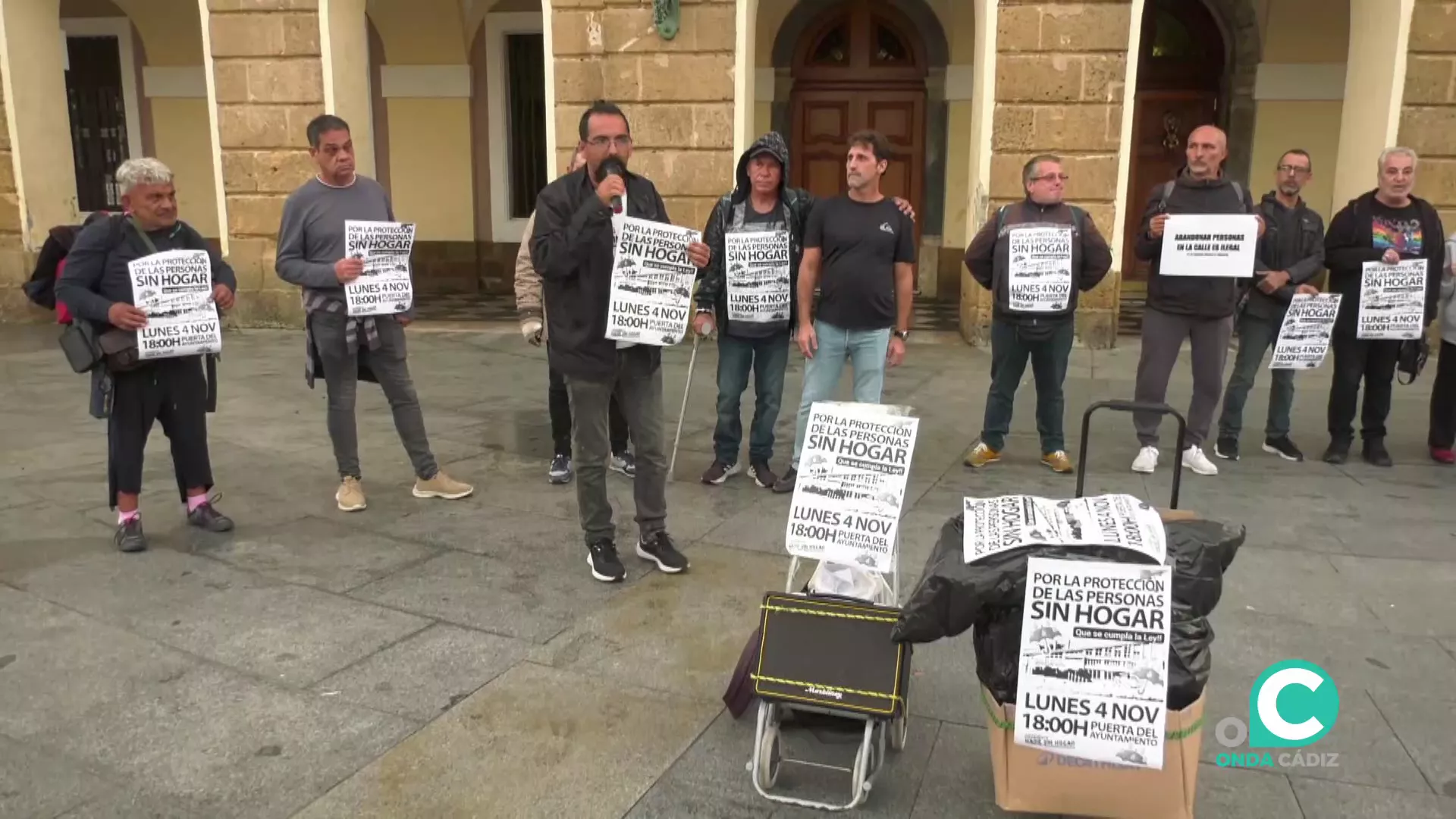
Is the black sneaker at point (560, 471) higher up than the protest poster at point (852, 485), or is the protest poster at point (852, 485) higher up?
the protest poster at point (852, 485)

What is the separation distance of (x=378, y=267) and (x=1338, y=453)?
5641 millimetres

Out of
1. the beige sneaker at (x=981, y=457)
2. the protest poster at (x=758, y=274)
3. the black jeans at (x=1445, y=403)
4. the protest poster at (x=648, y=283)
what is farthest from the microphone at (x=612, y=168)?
the black jeans at (x=1445, y=403)

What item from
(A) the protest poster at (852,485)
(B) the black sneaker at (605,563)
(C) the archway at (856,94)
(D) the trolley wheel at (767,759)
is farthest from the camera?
(C) the archway at (856,94)

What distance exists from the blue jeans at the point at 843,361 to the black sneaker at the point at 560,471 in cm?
130

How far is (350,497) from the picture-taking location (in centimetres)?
550

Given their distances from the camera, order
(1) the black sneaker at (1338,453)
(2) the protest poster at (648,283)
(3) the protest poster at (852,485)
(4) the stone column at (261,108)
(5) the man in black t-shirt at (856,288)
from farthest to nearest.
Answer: (4) the stone column at (261,108) → (1) the black sneaker at (1338,453) → (5) the man in black t-shirt at (856,288) → (2) the protest poster at (648,283) → (3) the protest poster at (852,485)

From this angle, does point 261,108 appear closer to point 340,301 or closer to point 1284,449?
point 340,301

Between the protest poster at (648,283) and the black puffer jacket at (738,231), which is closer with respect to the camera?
the protest poster at (648,283)

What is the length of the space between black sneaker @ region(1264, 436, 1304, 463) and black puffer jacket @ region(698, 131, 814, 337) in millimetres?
3186

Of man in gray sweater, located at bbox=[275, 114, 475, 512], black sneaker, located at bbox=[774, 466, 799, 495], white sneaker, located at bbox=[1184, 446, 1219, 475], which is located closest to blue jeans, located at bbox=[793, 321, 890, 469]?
black sneaker, located at bbox=[774, 466, 799, 495]

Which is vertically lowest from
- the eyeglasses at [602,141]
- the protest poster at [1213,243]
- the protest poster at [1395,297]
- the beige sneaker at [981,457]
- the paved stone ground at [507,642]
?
the paved stone ground at [507,642]

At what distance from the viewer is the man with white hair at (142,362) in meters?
4.69

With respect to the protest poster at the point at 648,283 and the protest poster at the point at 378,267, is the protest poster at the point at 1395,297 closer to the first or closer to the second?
the protest poster at the point at 648,283

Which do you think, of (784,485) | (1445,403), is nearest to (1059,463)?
(784,485)
